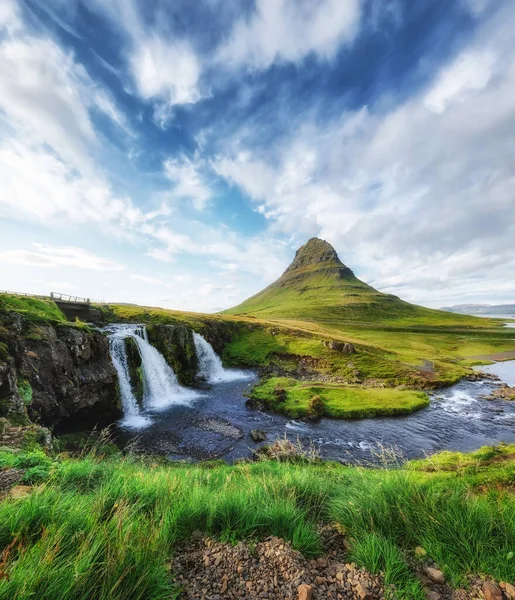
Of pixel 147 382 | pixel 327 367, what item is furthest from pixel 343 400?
pixel 147 382

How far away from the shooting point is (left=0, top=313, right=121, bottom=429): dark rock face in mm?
19312

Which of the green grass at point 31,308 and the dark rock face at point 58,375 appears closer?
the dark rock face at point 58,375

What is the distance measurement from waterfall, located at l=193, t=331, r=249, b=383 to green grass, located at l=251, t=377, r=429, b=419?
11289 millimetres

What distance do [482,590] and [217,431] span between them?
2432 centimetres

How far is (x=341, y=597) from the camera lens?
355 centimetres

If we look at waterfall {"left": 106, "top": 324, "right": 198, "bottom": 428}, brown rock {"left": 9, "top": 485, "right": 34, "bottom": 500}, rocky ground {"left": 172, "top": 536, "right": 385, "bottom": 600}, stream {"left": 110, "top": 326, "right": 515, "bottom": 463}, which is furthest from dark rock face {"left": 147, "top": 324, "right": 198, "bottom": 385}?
rocky ground {"left": 172, "top": 536, "right": 385, "bottom": 600}

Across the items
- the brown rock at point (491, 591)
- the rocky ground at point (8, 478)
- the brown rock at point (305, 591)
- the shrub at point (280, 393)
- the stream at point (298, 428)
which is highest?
the brown rock at point (491, 591)

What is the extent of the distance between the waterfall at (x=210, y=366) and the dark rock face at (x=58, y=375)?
18844 millimetres

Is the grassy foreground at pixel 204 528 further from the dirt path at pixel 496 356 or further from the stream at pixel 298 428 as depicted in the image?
the dirt path at pixel 496 356

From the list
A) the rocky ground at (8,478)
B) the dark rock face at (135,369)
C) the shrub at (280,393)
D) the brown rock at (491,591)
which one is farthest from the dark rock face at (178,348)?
the brown rock at (491,591)

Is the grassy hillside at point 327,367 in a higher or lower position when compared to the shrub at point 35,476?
lower

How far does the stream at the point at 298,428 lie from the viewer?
877 inches

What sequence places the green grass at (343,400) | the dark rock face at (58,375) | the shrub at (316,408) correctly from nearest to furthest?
the dark rock face at (58,375)
the shrub at (316,408)
the green grass at (343,400)

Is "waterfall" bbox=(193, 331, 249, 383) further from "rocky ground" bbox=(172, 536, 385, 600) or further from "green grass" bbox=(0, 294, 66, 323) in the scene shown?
"rocky ground" bbox=(172, 536, 385, 600)
